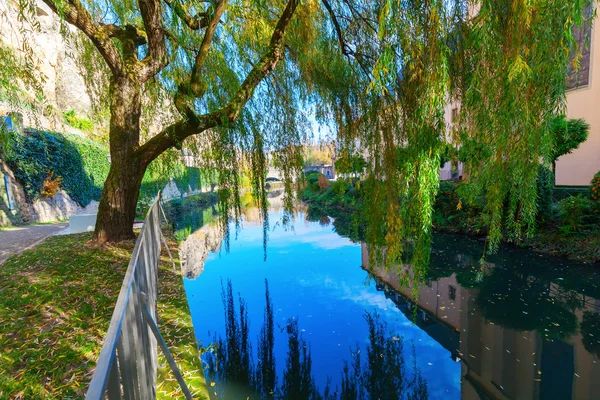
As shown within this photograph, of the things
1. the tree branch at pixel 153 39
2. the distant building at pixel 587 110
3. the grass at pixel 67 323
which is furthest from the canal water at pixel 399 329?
the distant building at pixel 587 110

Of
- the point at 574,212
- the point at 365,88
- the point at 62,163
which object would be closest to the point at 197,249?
the point at 62,163

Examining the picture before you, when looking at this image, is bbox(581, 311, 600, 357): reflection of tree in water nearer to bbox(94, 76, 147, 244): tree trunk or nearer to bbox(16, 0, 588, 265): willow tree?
bbox(16, 0, 588, 265): willow tree

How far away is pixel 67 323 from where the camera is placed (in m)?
3.10

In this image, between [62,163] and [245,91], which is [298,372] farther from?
[62,163]

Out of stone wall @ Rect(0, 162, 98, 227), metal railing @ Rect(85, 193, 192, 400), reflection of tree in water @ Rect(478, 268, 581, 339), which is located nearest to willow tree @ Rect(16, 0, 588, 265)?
reflection of tree in water @ Rect(478, 268, 581, 339)

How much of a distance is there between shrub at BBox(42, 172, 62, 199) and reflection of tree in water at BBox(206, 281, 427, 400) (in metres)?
10.7

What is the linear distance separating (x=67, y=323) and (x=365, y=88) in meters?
4.54

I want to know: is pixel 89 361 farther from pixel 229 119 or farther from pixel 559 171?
pixel 559 171

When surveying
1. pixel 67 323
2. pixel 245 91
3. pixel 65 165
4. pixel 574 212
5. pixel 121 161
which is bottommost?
pixel 67 323

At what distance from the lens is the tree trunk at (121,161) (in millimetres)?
5504

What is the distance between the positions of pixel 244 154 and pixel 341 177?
188cm

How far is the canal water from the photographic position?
11.5ft

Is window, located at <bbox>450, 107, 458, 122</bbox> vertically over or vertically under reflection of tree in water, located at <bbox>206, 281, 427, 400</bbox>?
over

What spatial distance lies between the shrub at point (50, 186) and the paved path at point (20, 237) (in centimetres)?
158
